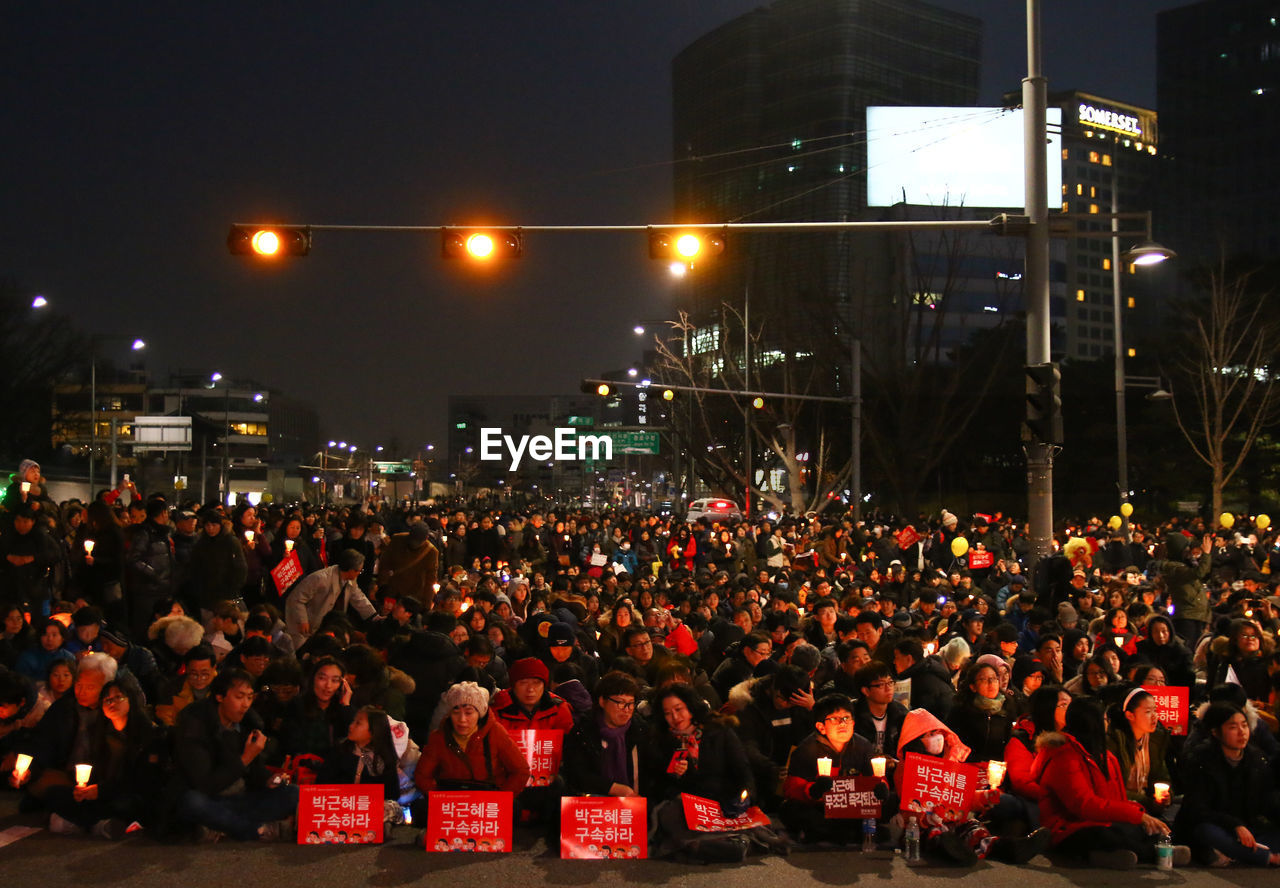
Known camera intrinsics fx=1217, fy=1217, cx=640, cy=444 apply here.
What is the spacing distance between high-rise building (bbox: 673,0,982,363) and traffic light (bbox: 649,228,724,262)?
48.2m

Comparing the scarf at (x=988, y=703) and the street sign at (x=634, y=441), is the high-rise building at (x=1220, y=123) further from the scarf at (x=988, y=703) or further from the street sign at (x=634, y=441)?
the scarf at (x=988, y=703)

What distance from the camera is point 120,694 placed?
8547mm

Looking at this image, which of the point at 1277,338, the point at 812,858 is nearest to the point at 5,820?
the point at 812,858

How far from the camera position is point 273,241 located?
477 inches

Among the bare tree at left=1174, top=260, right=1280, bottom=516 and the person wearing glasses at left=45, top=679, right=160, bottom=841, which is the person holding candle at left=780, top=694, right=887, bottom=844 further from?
the bare tree at left=1174, top=260, right=1280, bottom=516

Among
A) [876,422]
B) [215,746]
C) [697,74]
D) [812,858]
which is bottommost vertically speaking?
[812,858]

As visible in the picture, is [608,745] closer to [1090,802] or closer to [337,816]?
[337,816]

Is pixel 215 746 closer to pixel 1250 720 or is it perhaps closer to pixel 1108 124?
pixel 1250 720

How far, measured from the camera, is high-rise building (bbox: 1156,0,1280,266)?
124m

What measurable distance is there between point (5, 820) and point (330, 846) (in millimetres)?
2523

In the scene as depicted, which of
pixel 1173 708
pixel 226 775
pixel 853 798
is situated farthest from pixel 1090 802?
pixel 226 775

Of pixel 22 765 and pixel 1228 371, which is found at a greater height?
pixel 1228 371

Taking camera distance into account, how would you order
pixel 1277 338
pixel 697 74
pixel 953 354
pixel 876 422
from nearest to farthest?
pixel 1277 338, pixel 876 422, pixel 953 354, pixel 697 74

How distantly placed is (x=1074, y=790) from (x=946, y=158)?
112 ft
